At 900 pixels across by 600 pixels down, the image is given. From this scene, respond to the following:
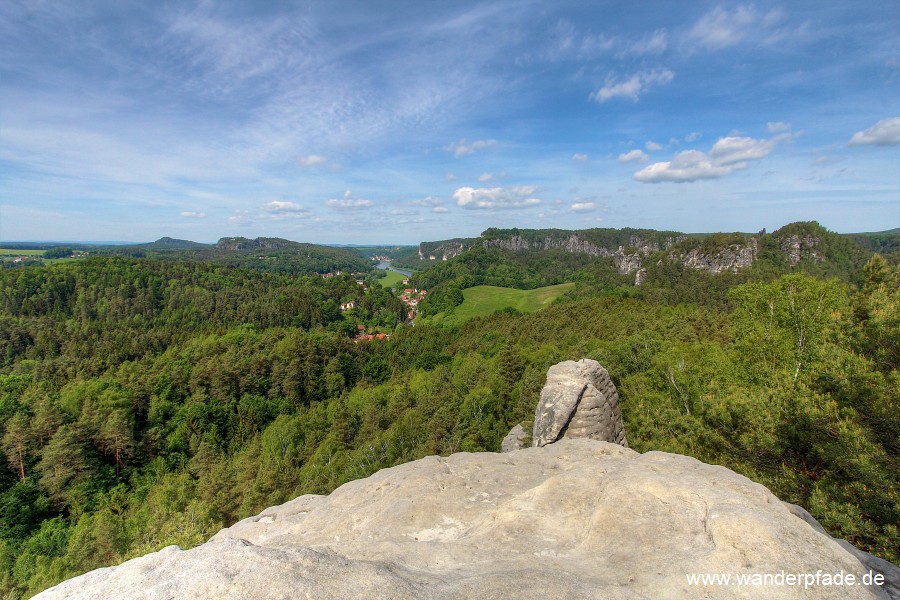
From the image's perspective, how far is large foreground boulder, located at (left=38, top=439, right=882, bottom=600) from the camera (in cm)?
525

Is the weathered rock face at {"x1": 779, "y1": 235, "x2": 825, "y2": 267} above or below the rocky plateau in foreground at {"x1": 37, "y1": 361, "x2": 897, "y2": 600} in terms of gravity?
above

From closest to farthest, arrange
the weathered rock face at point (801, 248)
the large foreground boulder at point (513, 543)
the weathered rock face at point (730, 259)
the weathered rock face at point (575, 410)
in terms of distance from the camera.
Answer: the large foreground boulder at point (513, 543), the weathered rock face at point (575, 410), the weathered rock face at point (730, 259), the weathered rock face at point (801, 248)

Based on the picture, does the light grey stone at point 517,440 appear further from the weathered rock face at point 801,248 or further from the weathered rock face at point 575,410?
the weathered rock face at point 801,248

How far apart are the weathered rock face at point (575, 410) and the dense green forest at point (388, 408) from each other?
112 inches

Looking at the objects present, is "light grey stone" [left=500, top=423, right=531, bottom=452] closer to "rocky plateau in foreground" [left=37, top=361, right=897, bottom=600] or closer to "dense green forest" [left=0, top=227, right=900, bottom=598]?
"dense green forest" [left=0, top=227, right=900, bottom=598]

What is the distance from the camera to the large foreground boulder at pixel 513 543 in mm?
5254

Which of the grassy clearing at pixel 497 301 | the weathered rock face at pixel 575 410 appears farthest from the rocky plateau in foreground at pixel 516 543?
the grassy clearing at pixel 497 301

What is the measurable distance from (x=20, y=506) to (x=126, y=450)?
9.38 meters

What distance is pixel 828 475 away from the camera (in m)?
12.2

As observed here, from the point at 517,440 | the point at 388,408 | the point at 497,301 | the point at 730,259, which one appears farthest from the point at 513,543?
the point at 730,259

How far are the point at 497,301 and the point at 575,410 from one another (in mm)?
129840

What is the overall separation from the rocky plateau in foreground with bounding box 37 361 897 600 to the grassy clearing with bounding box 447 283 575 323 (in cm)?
11249

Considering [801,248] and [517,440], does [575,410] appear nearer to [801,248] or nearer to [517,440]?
[517,440]

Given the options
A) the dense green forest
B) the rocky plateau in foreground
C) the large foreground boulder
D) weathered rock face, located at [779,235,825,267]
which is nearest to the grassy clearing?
the dense green forest
